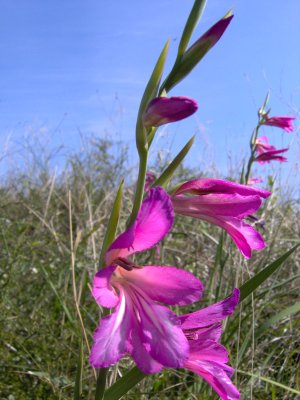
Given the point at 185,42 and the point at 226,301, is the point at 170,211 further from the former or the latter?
the point at 185,42

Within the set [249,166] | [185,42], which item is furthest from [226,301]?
[249,166]

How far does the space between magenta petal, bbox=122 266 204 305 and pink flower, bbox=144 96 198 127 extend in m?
0.25

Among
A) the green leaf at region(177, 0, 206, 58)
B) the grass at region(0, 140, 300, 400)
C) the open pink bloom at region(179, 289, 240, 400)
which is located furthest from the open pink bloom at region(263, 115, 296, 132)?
the open pink bloom at region(179, 289, 240, 400)

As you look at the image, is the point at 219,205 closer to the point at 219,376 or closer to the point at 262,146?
the point at 219,376

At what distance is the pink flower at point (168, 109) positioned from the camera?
86 cm

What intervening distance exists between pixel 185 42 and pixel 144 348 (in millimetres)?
599

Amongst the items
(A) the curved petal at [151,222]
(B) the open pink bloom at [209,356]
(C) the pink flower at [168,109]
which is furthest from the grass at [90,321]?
(C) the pink flower at [168,109]

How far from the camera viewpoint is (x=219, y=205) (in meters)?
1.04

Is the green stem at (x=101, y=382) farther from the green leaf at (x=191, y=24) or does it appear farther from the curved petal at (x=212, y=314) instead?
the green leaf at (x=191, y=24)

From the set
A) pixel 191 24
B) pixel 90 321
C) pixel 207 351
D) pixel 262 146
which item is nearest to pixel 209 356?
pixel 207 351

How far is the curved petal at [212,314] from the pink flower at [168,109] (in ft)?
1.10

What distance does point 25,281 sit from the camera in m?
2.60

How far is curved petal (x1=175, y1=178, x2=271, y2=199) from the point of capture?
1010mm

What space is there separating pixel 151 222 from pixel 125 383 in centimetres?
34
